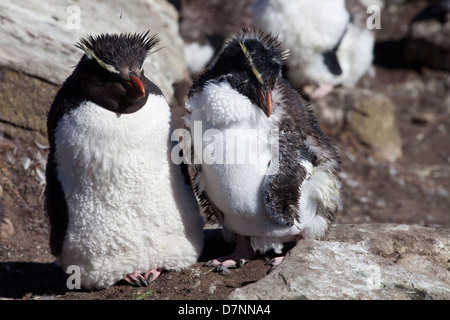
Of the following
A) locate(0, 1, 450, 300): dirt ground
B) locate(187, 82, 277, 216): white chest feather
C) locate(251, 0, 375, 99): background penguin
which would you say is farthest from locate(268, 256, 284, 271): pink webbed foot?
locate(251, 0, 375, 99): background penguin

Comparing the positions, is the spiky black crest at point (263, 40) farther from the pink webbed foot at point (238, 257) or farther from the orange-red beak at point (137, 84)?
the pink webbed foot at point (238, 257)

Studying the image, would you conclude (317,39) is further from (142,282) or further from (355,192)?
(142,282)

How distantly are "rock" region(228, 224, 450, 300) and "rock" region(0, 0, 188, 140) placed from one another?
2.20 m

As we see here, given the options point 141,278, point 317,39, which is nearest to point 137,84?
point 141,278

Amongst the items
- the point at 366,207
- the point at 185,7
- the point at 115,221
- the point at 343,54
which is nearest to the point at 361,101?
the point at 343,54

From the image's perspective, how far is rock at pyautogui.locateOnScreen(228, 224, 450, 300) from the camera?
2.80 m

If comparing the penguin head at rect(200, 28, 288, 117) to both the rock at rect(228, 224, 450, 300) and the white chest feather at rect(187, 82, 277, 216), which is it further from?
the rock at rect(228, 224, 450, 300)

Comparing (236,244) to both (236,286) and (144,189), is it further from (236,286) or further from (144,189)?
(144,189)

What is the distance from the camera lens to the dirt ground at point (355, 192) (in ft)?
10.5

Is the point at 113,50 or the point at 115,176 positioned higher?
the point at 113,50

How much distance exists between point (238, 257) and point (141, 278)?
21.3 inches

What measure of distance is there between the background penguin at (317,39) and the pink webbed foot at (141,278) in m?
4.15

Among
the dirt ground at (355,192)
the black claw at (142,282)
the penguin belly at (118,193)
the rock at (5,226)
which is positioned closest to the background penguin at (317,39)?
the dirt ground at (355,192)

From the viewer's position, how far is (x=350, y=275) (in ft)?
9.78
